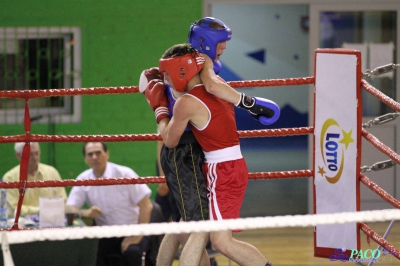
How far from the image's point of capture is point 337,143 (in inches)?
133

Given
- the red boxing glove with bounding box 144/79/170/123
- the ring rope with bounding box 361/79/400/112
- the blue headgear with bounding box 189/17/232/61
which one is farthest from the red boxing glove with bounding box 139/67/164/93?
the ring rope with bounding box 361/79/400/112

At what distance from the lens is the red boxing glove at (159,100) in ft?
9.52

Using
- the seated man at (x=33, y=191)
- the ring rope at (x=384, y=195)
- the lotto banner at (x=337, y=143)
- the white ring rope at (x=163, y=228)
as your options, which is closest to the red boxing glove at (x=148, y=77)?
the lotto banner at (x=337, y=143)

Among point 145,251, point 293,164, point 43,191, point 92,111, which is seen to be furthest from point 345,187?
point 293,164

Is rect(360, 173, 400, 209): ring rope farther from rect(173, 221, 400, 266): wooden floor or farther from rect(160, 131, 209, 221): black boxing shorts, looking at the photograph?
rect(173, 221, 400, 266): wooden floor

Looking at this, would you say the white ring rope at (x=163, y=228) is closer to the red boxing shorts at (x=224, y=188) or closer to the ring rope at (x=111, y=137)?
the red boxing shorts at (x=224, y=188)

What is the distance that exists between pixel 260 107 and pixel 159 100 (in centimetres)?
41

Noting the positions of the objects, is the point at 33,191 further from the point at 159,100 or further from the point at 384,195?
the point at 384,195

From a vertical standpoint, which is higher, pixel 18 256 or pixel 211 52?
pixel 211 52

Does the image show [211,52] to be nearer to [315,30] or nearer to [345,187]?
[345,187]

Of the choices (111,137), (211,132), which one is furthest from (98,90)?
(211,132)

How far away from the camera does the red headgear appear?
9.04 feet

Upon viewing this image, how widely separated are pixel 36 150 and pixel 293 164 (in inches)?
177

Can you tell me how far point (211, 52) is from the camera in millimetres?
2998
